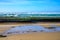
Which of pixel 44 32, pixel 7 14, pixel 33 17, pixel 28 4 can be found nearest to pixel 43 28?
pixel 44 32

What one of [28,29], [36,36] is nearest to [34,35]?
[36,36]

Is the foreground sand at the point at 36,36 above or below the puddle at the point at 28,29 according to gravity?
below

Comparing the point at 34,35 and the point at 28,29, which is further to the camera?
the point at 28,29

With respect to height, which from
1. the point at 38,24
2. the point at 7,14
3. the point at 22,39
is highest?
the point at 7,14

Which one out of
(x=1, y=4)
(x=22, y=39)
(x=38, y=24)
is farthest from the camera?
(x=38, y=24)

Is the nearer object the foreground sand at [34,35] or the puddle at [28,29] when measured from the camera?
the foreground sand at [34,35]

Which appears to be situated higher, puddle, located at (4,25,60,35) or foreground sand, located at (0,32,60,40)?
puddle, located at (4,25,60,35)

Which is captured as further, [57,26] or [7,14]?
[57,26]

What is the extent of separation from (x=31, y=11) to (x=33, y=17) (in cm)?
7

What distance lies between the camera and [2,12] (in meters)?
1.65

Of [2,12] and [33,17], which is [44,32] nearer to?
[33,17]

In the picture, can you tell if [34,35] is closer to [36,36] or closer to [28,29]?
[36,36]

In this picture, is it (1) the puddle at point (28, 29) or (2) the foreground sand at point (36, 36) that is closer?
(2) the foreground sand at point (36, 36)

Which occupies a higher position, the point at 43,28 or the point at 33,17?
the point at 33,17
